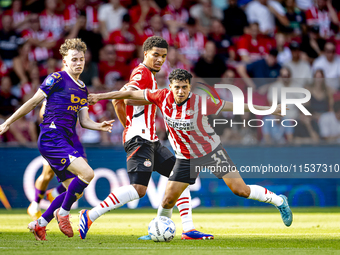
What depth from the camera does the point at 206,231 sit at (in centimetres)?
667

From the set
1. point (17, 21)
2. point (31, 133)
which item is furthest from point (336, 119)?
point (17, 21)

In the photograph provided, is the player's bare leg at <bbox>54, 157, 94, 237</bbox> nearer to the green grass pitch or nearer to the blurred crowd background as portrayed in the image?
the green grass pitch

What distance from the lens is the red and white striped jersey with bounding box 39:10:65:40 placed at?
42.1 ft

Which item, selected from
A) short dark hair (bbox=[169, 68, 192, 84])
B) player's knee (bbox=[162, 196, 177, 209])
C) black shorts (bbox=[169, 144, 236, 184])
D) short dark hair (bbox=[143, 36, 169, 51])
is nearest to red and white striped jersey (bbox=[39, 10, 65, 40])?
short dark hair (bbox=[143, 36, 169, 51])

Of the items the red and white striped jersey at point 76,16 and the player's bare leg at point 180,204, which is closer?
the player's bare leg at point 180,204

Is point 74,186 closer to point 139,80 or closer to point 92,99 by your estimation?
point 92,99

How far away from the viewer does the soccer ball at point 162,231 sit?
5.46m

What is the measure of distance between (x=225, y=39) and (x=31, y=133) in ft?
18.7

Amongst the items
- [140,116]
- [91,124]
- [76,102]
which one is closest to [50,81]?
[76,102]

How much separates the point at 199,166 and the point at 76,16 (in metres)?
8.59

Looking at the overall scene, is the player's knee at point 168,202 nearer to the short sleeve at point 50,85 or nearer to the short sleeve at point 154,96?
the short sleeve at point 154,96

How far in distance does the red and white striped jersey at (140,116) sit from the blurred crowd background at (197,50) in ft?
15.0

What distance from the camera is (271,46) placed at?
12.9 meters

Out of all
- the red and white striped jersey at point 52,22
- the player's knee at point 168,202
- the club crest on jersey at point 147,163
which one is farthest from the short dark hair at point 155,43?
the red and white striped jersey at point 52,22
